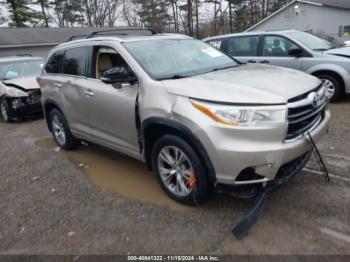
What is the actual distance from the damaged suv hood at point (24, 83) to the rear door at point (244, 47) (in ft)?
16.8

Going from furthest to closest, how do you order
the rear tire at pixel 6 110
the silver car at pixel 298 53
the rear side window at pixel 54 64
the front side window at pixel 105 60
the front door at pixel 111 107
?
the rear tire at pixel 6 110
the silver car at pixel 298 53
the rear side window at pixel 54 64
the front side window at pixel 105 60
the front door at pixel 111 107

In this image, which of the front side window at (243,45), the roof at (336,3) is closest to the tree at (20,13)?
the roof at (336,3)

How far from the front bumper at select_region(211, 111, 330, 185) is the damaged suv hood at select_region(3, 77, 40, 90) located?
705 centimetres

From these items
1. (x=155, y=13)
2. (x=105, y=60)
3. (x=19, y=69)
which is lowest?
(x=19, y=69)

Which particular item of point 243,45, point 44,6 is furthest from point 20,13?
point 243,45

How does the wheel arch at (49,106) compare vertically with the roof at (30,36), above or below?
below

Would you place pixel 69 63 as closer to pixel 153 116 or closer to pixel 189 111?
pixel 153 116

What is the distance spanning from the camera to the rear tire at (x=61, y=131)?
218 inches

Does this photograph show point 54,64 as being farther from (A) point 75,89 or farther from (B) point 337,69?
(B) point 337,69

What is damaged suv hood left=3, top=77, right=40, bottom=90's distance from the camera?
8609 mm

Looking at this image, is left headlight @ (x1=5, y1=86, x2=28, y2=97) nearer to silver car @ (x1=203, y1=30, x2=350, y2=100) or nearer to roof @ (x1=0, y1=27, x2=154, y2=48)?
silver car @ (x1=203, y1=30, x2=350, y2=100)

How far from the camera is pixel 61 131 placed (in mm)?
5773

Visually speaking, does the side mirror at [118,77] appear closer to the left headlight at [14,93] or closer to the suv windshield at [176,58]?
the suv windshield at [176,58]

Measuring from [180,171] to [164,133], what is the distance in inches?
17.3
